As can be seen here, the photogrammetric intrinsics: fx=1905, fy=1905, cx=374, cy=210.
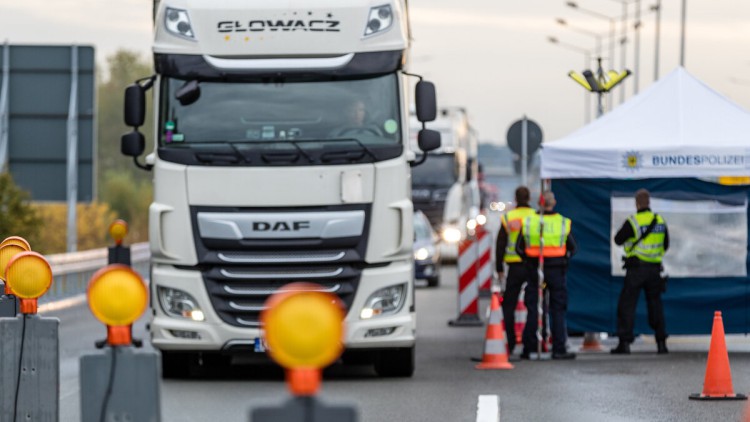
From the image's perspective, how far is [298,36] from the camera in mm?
15875

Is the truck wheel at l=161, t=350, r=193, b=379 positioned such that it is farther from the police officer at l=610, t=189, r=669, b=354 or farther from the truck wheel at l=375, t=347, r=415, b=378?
the police officer at l=610, t=189, r=669, b=354

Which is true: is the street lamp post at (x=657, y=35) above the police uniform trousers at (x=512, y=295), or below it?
above

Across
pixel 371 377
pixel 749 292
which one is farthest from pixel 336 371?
pixel 749 292

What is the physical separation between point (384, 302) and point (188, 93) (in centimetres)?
240

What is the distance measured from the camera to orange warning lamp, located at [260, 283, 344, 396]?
5.57 meters

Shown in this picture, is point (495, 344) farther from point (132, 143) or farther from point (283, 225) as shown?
point (132, 143)

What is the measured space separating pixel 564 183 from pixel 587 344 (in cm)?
180

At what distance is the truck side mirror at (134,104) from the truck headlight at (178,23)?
56cm

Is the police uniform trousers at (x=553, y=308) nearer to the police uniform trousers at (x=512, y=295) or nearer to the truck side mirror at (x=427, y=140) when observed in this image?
the police uniform trousers at (x=512, y=295)

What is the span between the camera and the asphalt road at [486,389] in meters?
13.7

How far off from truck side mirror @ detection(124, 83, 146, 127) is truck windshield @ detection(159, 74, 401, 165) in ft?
0.60

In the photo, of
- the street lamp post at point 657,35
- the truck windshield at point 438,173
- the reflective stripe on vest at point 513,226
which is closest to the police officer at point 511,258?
the reflective stripe on vest at point 513,226

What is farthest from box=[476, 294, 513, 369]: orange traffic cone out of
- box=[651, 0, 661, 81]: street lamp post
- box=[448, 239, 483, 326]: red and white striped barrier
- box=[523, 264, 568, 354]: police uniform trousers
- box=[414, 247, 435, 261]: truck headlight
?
box=[651, 0, 661, 81]: street lamp post

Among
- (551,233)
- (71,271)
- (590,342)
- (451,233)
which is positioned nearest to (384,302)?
(551,233)
